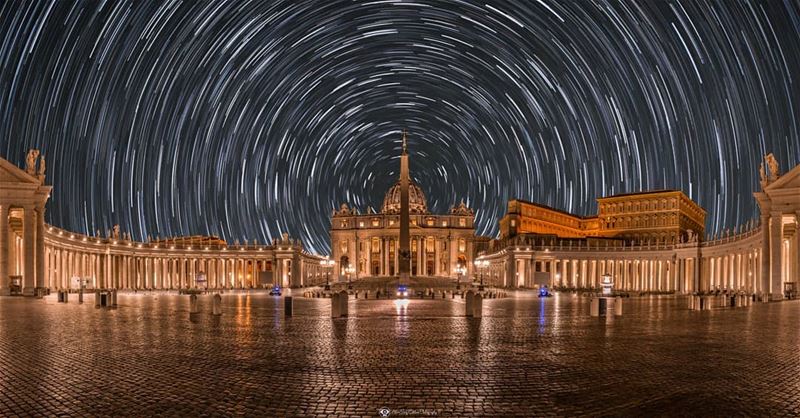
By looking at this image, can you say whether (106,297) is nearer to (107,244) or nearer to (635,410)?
(635,410)

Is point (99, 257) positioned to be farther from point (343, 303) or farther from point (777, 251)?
point (777, 251)

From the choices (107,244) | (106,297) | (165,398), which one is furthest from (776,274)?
(107,244)

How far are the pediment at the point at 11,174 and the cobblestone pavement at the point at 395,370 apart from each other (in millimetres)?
40150

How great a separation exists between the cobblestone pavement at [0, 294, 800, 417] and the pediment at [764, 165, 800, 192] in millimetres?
36422

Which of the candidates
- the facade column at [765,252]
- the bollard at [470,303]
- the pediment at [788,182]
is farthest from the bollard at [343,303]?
the facade column at [765,252]

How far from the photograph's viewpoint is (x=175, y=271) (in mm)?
141250

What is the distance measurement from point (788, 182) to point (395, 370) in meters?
57.8

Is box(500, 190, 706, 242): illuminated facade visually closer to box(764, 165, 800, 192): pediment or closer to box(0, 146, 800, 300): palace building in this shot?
box(0, 146, 800, 300): palace building

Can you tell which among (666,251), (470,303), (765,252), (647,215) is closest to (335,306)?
(470,303)

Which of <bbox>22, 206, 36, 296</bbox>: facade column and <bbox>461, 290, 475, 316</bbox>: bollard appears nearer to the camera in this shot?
<bbox>461, 290, 475, 316</bbox>: bollard

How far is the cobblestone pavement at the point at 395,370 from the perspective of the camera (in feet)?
46.4

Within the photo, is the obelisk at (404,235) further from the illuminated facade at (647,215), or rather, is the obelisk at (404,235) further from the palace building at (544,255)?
the illuminated facade at (647,215)

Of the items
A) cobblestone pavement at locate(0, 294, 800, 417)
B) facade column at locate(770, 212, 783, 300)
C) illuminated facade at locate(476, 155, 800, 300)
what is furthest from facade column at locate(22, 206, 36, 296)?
facade column at locate(770, 212, 783, 300)

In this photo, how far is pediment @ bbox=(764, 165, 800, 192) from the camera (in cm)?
6341
